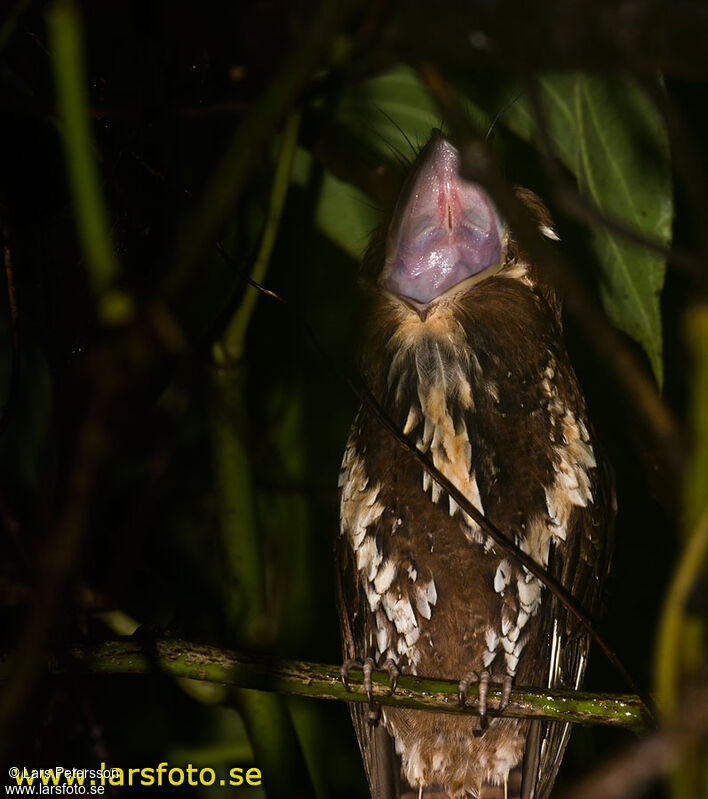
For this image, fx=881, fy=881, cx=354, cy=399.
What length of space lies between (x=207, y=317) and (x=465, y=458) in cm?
36

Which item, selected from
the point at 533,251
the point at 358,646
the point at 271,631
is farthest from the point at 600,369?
the point at 533,251

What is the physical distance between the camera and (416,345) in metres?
1.02

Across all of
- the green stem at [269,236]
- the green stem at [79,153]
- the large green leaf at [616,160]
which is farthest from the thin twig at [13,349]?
the large green leaf at [616,160]

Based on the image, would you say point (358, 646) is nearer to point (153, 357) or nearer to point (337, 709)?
point (337, 709)

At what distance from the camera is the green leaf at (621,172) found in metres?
0.94

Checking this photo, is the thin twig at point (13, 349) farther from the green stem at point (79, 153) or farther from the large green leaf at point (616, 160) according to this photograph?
the large green leaf at point (616, 160)

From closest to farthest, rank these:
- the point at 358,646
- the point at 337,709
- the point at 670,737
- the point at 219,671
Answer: the point at 670,737 → the point at 219,671 → the point at 358,646 → the point at 337,709

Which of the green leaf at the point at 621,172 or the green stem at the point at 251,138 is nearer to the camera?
the green stem at the point at 251,138

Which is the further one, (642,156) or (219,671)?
(642,156)

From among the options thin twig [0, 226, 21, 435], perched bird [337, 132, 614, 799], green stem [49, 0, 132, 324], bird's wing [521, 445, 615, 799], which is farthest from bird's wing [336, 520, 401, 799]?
green stem [49, 0, 132, 324]

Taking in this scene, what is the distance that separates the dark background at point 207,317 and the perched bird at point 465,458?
4.6 inches

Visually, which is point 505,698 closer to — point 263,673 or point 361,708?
point 263,673

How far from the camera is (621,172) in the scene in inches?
37.9

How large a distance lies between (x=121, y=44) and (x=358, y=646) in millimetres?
824
